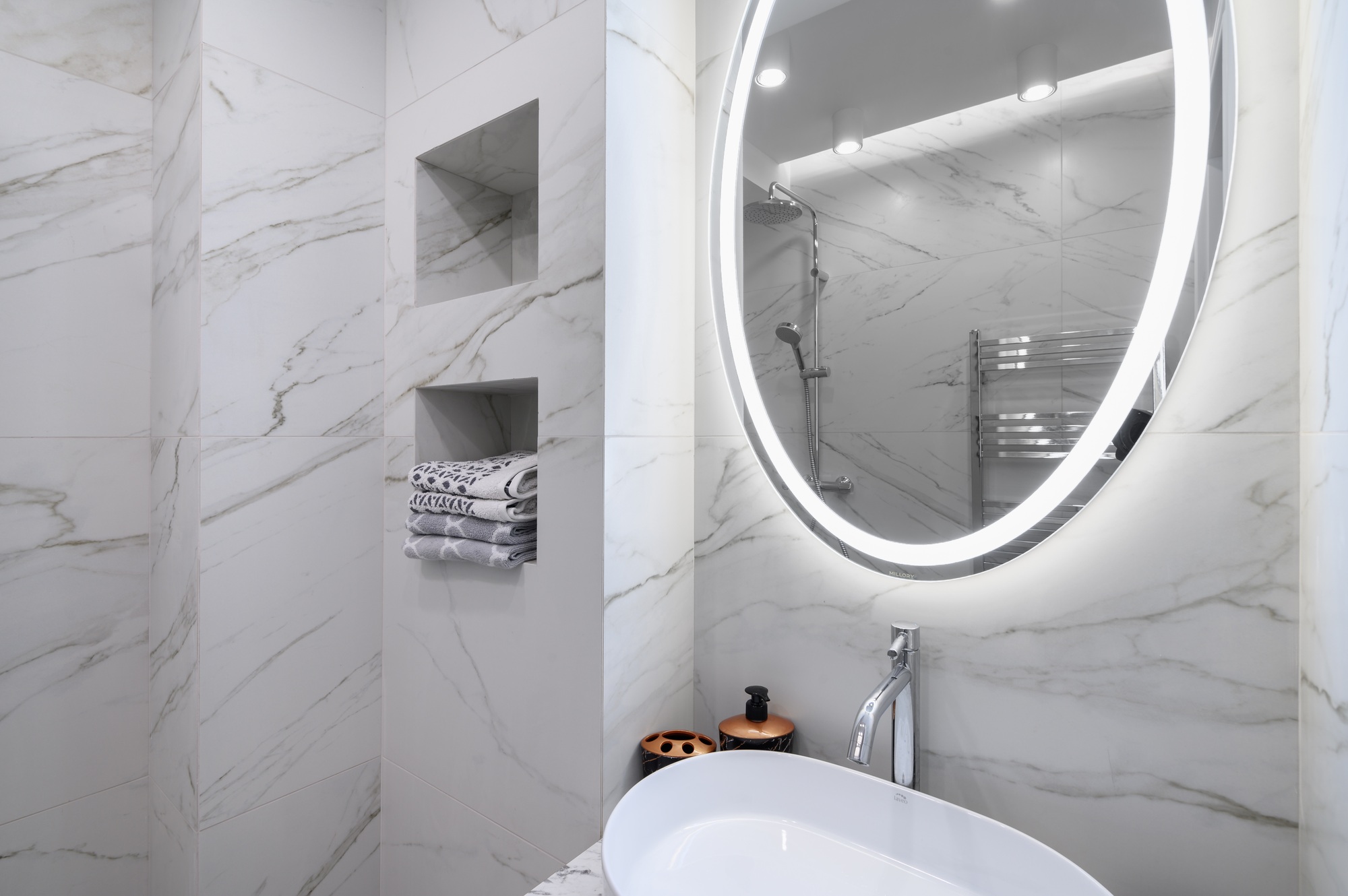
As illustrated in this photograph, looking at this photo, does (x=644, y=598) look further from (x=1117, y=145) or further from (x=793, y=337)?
(x=1117, y=145)

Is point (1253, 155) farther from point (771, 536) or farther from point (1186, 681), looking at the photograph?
point (771, 536)

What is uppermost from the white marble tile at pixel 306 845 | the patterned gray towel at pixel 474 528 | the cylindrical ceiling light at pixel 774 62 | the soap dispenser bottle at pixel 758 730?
the cylindrical ceiling light at pixel 774 62

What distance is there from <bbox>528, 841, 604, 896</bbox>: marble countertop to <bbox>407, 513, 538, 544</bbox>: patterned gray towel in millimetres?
444

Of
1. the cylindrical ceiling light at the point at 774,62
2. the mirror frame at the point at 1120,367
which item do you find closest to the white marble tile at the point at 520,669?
the mirror frame at the point at 1120,367

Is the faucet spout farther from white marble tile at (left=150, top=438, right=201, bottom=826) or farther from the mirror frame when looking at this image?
white marble tile at (left=150, top=438, right=201, bottom=826)

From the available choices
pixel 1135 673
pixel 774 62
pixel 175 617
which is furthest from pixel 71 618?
pixel 1135 673

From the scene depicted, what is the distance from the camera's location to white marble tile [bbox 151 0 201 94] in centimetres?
111

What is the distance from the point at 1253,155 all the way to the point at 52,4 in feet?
5.91

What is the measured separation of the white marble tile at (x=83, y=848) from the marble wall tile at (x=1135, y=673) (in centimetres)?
130

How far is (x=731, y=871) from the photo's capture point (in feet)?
2.60

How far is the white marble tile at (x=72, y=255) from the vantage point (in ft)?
3.65

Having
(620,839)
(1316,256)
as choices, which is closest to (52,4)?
(620,839)

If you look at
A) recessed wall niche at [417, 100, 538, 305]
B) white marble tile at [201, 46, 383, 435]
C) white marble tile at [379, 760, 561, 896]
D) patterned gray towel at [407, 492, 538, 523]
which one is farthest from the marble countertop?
recessed wall niche at [417, 100, 538, 305]

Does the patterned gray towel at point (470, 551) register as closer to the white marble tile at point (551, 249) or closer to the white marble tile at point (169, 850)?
the white marble tile at point (551, 249)
